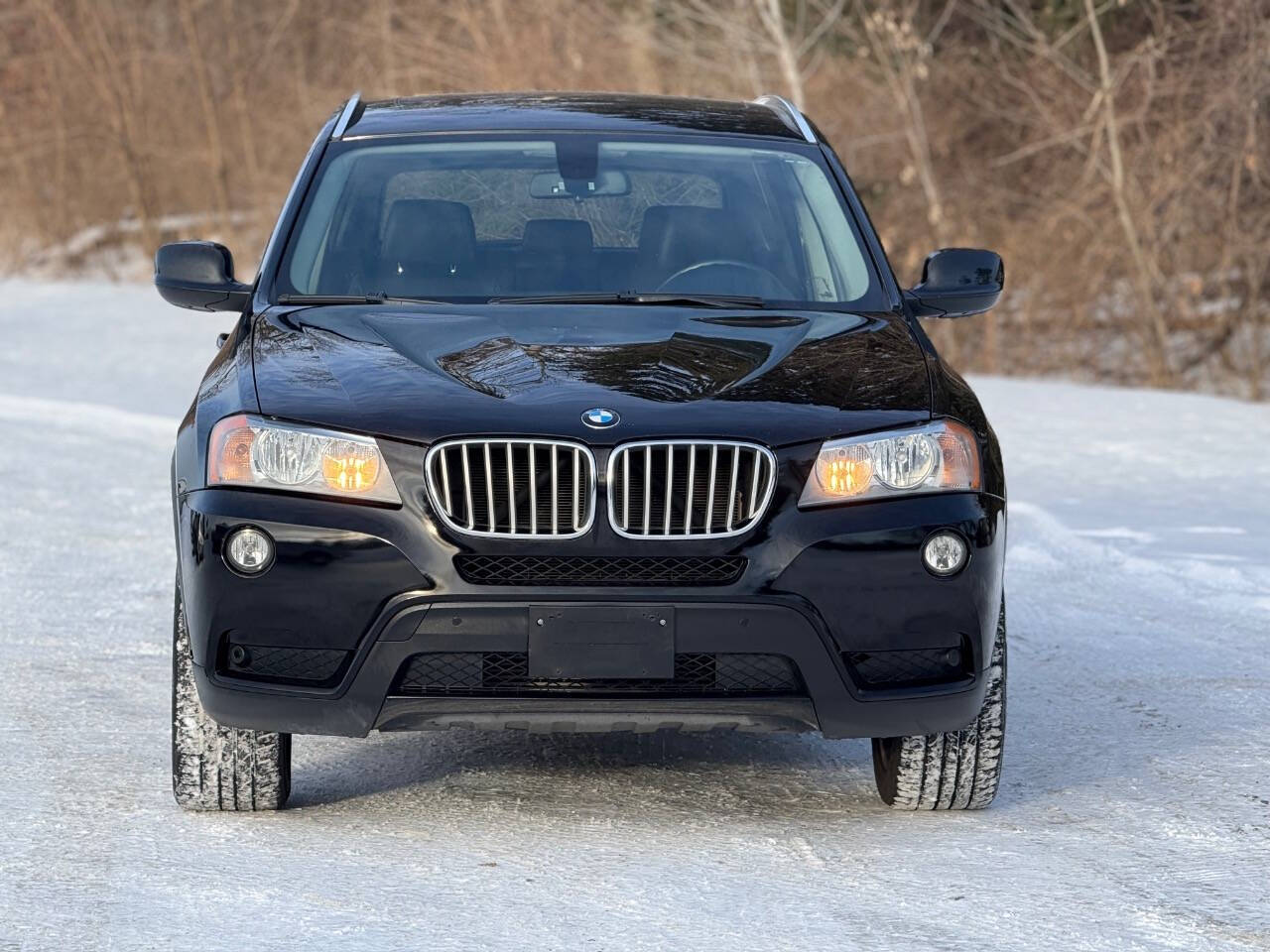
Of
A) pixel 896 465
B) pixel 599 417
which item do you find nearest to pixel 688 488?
pixel 599 417

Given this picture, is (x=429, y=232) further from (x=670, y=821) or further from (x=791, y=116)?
(x=670, y=821)

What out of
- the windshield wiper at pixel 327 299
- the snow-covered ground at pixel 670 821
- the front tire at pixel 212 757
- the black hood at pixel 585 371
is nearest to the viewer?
the snow-covered ground at pixel 670 821

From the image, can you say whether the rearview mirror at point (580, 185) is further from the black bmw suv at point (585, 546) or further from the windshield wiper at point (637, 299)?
the black bmw suv at point (585, 546)

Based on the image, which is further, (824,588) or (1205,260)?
(1205,260)

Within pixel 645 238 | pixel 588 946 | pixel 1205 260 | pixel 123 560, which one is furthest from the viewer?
pixel 1205 260

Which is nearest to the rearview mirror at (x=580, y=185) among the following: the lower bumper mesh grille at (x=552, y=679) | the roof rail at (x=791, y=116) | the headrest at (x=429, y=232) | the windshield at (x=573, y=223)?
the windshield at (x=573, y=223)

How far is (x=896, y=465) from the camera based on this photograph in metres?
4.44

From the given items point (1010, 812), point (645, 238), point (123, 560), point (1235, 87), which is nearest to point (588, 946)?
point (1010, 812)

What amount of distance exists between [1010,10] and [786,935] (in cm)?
1632

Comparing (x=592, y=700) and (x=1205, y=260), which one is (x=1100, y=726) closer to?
(x=592, y=700)

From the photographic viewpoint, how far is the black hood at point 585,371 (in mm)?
4352

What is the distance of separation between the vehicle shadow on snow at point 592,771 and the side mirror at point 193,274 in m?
1.26

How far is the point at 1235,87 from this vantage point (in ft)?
51.2

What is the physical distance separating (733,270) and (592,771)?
1.43 meters
